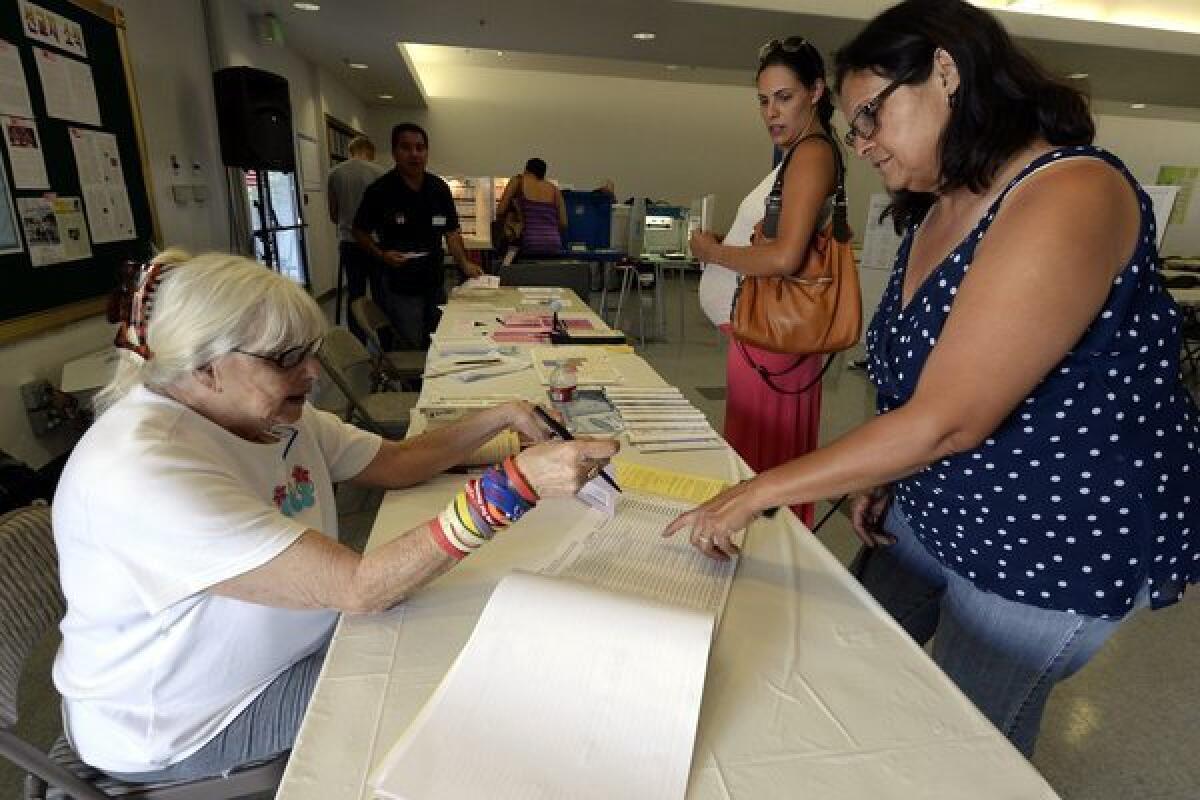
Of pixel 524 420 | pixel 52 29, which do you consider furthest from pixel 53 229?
pixel 524 420

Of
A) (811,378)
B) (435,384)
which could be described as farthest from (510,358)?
(811,378)

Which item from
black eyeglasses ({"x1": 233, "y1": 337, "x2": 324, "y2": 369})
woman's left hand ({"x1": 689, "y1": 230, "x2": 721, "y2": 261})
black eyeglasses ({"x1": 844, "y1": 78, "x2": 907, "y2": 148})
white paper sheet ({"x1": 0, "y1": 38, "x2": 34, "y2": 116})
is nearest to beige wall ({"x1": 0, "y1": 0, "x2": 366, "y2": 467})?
white paper sheet ({"x1": 0, "y1": 38, "x2": 34, "y2": 116})

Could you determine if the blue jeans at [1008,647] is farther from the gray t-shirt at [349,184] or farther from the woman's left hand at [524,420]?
the gray t-shirt at [349,184]

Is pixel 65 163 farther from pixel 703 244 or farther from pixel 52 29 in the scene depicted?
pixel 703 244

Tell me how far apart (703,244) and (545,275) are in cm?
237

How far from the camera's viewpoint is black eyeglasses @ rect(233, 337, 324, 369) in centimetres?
94

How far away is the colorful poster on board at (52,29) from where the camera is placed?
230 cm

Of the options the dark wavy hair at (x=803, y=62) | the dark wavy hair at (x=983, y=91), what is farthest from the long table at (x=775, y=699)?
the dark wavy hair at (x=803, y=62)

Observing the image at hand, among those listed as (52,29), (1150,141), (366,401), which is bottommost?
(366,401)

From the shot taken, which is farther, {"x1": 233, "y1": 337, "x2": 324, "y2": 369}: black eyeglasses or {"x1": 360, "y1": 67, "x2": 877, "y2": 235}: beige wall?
{"x1": 360, "y1": 67, "x2": 877, "y2": 235}: beige wall

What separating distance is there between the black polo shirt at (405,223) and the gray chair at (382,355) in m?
0.55

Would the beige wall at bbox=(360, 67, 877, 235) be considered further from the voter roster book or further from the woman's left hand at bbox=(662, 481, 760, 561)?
the voter roster book

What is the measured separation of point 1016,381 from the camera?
0.71 m

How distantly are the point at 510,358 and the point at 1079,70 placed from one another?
7294 mm
